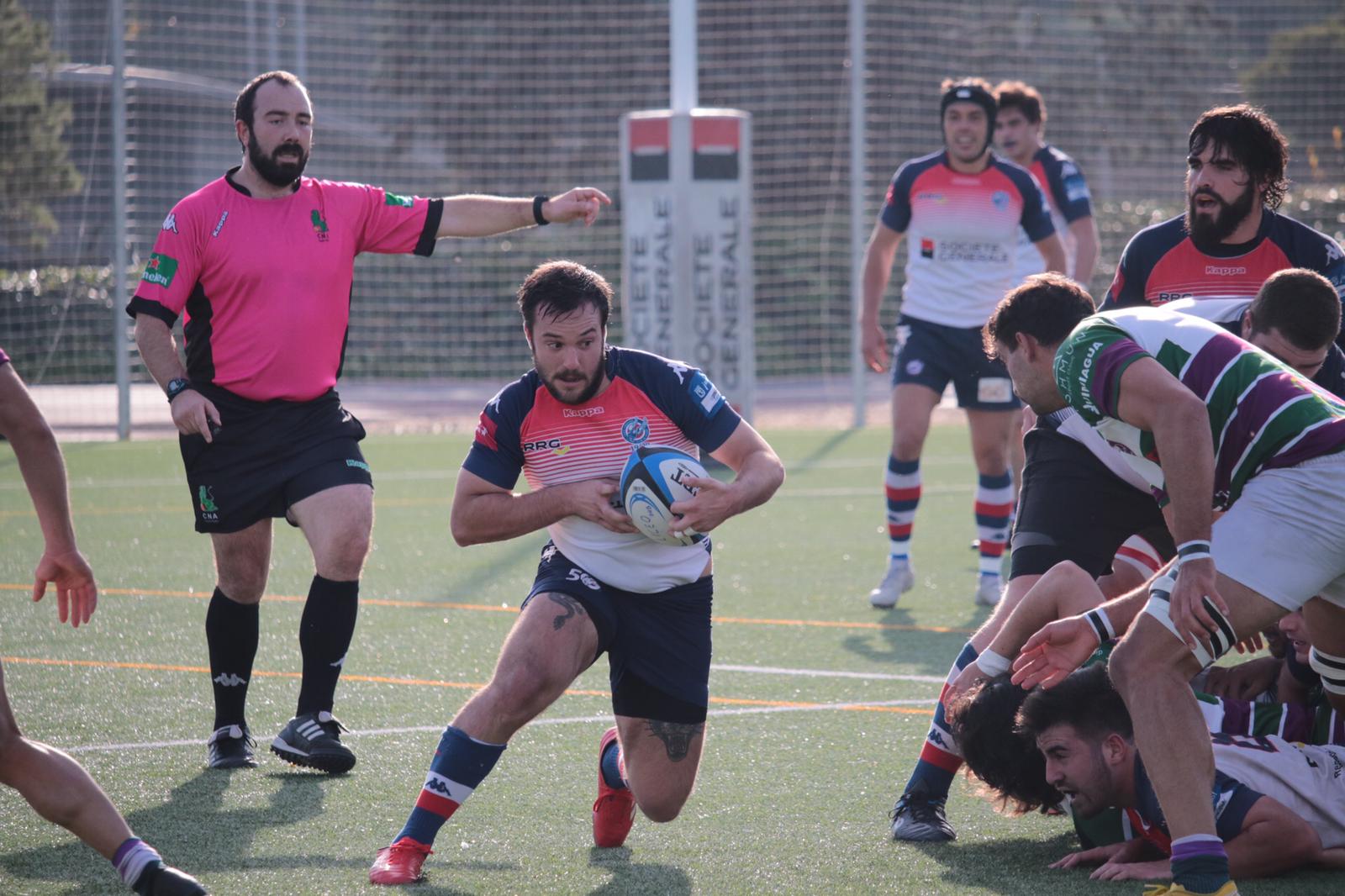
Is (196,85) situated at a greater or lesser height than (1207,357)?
greater

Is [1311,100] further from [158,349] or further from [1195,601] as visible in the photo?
[1195,601]

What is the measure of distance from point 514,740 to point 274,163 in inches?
86.0

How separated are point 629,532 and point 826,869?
104 centimetres

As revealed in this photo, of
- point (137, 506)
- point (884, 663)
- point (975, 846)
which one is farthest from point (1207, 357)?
point (137, 506)

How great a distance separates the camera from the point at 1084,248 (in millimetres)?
8727

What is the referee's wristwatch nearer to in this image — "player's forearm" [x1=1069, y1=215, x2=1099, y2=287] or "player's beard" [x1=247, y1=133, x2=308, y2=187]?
"player's beard" [x1=247, y1=133, x2=308, y2=187]

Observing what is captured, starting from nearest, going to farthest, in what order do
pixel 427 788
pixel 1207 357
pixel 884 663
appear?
1. pixel 1207 357
2. pixel 427 788
3. pixel 884 663

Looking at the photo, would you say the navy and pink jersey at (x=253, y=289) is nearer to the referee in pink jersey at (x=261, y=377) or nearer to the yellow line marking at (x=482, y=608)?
the referee in pink jersey at (x=261, y=377)

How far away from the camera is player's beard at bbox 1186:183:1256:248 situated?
5.35 metres

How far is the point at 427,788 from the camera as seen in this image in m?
3.91

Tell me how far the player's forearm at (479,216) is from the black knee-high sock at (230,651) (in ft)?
5.16

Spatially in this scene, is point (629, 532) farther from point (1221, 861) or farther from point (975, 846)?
point (1221, 861)

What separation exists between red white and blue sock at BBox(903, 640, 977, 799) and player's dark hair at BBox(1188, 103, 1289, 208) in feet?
7.09

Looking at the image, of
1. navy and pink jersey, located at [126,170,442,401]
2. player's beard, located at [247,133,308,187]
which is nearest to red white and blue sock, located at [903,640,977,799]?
navy and pink jersey, located at [126,170,442,401]
